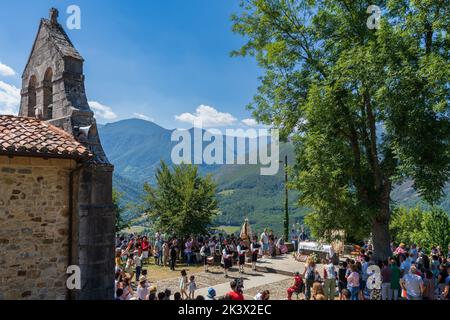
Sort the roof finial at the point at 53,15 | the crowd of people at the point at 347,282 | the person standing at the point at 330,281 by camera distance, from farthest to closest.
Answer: the person standing at the point at 330,281 < the roof finial at the point at 53,15 < the crowd of people at the point at 347,282

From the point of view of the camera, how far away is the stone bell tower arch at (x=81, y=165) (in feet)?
27.8

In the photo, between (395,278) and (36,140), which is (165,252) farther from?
(36,140)

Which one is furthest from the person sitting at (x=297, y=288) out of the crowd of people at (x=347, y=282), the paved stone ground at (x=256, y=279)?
the paved stone ground at (x=256, y=279)

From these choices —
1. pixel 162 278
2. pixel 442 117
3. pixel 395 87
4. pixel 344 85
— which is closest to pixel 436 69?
pixel 395 87

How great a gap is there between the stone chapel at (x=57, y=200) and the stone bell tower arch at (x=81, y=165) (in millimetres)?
24

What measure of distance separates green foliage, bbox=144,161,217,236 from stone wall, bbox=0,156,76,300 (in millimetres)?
13928

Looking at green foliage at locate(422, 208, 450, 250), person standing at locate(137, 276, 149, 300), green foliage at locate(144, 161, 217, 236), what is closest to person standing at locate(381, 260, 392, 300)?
person standing at locate(137, 276, 149, 300)

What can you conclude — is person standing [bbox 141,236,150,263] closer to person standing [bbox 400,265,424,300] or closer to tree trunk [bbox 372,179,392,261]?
tree trunk [bbox 372,179,392,261]

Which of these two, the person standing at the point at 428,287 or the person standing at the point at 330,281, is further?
the person standing at the point at 330,281

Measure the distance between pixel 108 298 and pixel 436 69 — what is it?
452 inches

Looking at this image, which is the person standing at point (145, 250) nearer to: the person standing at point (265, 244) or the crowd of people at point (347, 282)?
the crowd of people at point (347, 282)

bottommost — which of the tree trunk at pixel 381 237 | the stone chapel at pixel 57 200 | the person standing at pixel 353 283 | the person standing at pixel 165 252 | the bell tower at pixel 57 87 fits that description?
the person standing at pixel 165 252

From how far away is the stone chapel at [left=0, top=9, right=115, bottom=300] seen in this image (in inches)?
305
